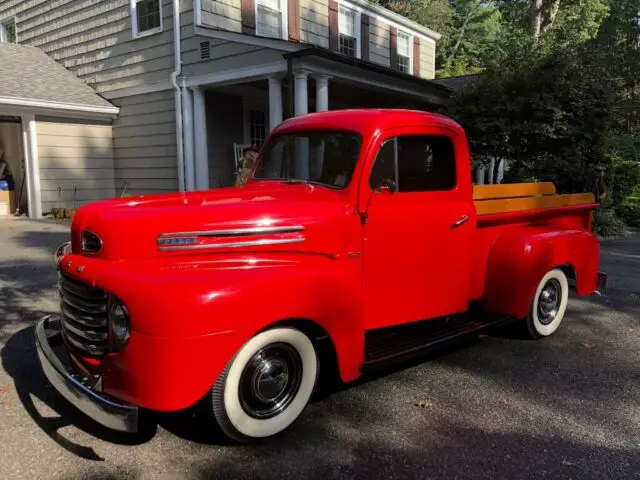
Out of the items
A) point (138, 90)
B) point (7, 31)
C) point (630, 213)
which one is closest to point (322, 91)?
point (138, 90)

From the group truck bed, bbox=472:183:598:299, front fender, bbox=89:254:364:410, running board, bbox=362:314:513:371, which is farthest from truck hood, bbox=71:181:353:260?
truck bed, bbox=472:183:598:299

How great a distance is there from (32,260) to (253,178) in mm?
5295

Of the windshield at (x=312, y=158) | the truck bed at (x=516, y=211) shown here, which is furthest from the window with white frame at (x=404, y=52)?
the windshield at (x=312, y=158)

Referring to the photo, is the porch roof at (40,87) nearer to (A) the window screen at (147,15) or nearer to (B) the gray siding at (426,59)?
(A) the window screen at (147,15)

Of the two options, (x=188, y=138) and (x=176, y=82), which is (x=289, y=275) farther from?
(x=176, y=82)

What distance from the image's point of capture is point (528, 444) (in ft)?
10.1

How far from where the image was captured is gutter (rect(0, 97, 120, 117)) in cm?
1138

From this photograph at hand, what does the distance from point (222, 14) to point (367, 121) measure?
31.0 feet

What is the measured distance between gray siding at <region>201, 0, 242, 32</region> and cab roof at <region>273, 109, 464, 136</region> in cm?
845

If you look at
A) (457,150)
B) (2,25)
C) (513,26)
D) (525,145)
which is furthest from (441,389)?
(513,26)

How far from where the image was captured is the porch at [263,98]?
32.2ft

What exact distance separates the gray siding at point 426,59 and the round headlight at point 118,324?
1735 cm

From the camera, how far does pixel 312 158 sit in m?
3.86

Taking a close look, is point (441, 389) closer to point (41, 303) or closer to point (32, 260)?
point (41, 303)
